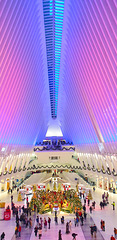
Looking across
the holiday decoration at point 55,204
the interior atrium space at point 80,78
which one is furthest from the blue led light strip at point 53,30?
the holiday decoration at point 55,204

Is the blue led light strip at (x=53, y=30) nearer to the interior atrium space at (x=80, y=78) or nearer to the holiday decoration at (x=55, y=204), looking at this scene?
the interior atrium space at (x=80, y=78)

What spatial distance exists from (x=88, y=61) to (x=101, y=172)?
1784cm

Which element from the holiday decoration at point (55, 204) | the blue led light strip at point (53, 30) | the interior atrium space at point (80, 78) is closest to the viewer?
the interior atrium space at point (80, 78)

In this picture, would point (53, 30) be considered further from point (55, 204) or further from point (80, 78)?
point (55, 204)

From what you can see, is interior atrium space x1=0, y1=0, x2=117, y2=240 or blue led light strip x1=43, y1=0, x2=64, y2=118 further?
blue led light strip x1=43, y1=0, x2=64, y2=118

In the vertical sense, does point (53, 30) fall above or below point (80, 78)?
above

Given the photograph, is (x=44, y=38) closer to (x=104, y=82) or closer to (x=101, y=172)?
(x=104, y=82)

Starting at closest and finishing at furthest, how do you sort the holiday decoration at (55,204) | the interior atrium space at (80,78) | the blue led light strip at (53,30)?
the interior atrium space at (80,78)
the holiday decoration at (55,204)
the blue led light strip at (53,30)

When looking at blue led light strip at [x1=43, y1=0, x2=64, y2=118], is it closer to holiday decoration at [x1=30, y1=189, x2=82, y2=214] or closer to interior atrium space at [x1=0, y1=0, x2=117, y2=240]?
interior atrium space at [x1=0, y1=0, x2=117, y2=240]

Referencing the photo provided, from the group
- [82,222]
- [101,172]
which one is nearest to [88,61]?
[82,222]

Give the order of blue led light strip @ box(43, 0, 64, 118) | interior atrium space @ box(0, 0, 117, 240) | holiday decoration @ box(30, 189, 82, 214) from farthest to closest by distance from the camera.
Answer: blue led light strip @ box(43, 0, 64, 118) < holiday decoration @ box(30, 189, 82, 214) < interior atrium space @ box(0, 0, 117, 240)

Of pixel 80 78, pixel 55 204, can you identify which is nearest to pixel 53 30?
pixel 80 78

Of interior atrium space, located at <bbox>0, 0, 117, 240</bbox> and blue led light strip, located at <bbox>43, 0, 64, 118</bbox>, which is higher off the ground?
blue led light strip, located at <bbox>43, 0, 64, 118</bbox>

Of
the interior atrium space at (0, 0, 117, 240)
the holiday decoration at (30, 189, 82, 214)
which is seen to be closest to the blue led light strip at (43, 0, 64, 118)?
the interior atrium space at (0, 0, 117, 240)
